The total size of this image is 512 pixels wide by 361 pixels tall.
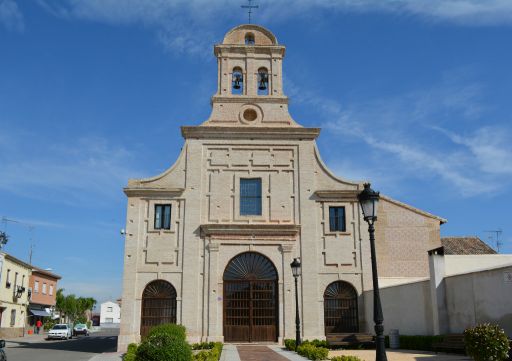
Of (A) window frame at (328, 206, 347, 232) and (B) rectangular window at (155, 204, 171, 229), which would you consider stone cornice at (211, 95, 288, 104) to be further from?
(A) window frame at (328, 206, 347, 232)

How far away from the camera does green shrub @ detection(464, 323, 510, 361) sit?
1327 centimetres

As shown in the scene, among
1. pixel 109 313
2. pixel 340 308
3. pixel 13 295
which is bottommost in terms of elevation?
pixel 109 313

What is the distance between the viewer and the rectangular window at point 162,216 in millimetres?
28125

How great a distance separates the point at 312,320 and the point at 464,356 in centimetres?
965

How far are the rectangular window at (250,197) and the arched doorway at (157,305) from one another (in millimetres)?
5657

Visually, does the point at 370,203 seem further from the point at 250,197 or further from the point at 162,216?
the point at 162,216

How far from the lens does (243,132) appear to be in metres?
29.2

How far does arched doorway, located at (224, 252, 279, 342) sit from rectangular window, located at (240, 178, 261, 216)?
90.0 inches

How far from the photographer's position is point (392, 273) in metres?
29.2

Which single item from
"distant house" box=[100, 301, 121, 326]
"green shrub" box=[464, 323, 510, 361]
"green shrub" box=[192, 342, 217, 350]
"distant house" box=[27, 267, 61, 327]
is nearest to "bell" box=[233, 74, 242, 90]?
"green shrub" box=[192, 342, 217, 350]

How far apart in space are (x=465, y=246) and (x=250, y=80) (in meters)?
18.4

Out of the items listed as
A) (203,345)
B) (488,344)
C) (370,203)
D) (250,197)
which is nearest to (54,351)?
(203,345)

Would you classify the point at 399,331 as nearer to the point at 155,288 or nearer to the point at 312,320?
the point at 312,320

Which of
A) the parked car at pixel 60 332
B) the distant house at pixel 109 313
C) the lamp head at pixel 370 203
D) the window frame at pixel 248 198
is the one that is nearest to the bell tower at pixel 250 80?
the window frame at pixel 248 198
